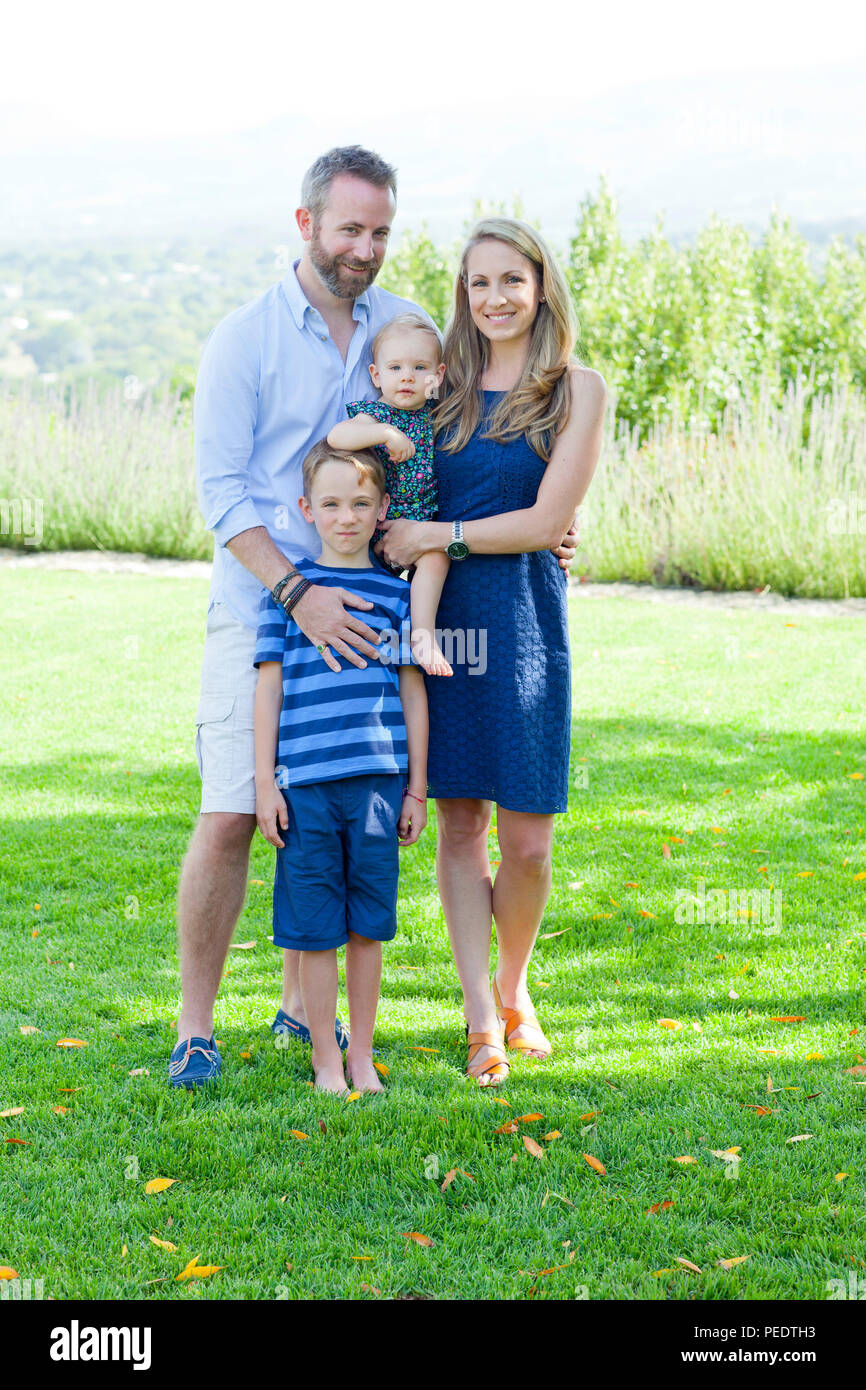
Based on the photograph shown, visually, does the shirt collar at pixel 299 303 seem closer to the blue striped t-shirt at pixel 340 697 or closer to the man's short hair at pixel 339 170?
the man's short hair at pixel 339 170

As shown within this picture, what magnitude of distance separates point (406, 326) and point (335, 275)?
238 millimetres

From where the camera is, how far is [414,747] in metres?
3.12

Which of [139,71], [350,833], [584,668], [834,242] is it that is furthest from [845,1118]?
[139,71]

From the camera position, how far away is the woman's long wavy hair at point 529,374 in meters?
3.10

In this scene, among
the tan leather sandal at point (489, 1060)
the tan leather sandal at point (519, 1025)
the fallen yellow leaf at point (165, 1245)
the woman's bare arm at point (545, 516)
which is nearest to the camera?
the fallen yellow leaf at point (165, 1245)

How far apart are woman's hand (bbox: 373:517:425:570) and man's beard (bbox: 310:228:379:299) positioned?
2.04 feet

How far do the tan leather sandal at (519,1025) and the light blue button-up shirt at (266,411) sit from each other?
1.37m

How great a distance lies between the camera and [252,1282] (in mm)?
2395

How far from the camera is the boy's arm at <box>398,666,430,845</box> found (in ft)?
10.2

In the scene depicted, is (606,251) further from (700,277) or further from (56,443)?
(56,443)

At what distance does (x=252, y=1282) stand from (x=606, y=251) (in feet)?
63.3

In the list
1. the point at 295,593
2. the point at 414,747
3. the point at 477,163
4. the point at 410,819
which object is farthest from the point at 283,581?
the point at 477,163

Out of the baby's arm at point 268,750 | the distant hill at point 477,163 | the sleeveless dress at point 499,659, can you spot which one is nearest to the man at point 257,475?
the baby's arm at point 268,750

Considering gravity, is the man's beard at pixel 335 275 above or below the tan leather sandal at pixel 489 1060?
above
